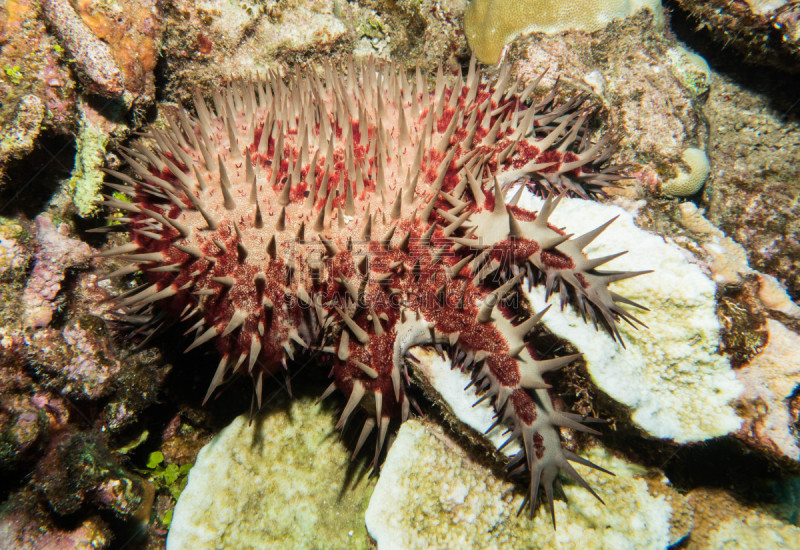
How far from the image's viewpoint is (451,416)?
269 cm

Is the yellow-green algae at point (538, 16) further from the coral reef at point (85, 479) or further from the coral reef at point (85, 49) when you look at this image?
the coral reef at point (85, 479)

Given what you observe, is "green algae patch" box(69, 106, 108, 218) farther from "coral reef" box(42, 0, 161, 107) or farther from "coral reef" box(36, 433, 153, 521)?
"coral reef" box(36, 433, 153, 521)

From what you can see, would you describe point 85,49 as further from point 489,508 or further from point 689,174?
point 689,174

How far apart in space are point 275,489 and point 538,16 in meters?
5.15

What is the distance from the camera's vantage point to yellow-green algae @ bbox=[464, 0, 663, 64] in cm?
403

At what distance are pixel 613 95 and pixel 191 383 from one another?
16.2 feet

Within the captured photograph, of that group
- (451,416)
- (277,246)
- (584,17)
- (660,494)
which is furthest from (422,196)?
(584,17)

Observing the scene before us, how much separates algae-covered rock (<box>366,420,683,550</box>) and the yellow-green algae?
3925 millimetres

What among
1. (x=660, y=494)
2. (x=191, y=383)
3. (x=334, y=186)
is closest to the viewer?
(x=334, y=186)

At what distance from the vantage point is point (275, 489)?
3.23 meters

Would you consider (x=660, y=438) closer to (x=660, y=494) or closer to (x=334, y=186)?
(x=660, y=494)

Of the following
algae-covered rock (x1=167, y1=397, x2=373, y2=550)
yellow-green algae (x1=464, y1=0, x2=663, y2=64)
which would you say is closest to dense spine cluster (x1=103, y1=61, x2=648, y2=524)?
algae-covered rock (x1=167, y1=397, x2=373, y2=550)

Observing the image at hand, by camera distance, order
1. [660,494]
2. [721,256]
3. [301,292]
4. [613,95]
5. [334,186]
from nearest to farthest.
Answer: [301,292] → [334,186] → [660,494] → [721,256] → [613,95]

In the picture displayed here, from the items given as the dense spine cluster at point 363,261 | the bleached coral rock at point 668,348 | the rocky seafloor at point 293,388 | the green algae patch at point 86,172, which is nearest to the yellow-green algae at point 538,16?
the rocky seafloor at point 293,388
